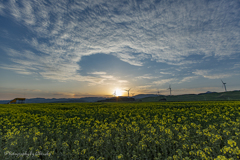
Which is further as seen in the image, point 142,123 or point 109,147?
point 142,123

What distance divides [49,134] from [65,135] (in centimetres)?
143

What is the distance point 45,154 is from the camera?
7.70m

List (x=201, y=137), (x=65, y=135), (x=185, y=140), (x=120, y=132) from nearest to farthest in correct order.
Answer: (x=185, y=140), (x=201, y=137), (x=120, y=132), (x=65, y=135)

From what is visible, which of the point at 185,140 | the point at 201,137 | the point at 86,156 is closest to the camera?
the point at 86,156

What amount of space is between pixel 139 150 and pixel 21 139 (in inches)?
336

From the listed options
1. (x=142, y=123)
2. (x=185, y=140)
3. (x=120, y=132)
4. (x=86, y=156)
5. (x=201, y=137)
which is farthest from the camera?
(x=142, y=123)

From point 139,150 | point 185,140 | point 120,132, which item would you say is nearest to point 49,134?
point 120,132

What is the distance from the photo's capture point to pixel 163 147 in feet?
25.0

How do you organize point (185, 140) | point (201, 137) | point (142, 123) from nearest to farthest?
point (185, 140), point (201, 137), point (142, 123)

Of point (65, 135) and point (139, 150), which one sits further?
point (65, 135)

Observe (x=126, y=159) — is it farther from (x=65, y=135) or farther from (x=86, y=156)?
(x=65, y=135)

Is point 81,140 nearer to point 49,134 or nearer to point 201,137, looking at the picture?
point 49,134

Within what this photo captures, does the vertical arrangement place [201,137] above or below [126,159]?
above

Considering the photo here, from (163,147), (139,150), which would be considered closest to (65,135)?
(139,150)
